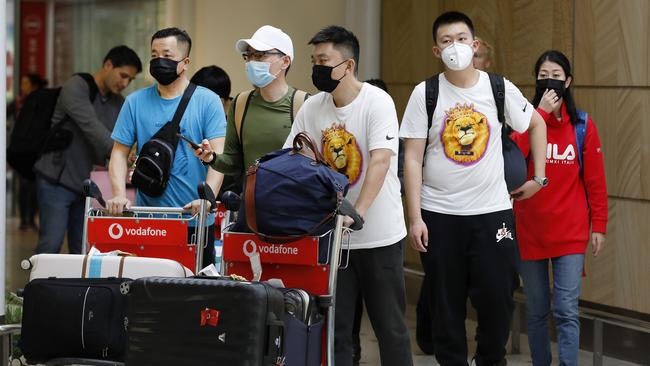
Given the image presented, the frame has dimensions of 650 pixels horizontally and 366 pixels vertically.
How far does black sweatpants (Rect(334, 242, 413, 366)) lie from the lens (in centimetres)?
549

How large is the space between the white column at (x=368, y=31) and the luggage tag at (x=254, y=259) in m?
5.58

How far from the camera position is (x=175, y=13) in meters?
12.5

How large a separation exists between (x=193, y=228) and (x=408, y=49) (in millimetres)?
4745

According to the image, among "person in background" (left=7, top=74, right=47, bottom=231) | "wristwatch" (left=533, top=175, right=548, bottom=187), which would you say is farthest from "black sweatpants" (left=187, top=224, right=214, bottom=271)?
"person in background" (left=7, top=74, right=47, bottom=231)

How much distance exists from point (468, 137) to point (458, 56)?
1.24 ft

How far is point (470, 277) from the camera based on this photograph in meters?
6.02

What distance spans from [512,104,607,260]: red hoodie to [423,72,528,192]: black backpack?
51 cm

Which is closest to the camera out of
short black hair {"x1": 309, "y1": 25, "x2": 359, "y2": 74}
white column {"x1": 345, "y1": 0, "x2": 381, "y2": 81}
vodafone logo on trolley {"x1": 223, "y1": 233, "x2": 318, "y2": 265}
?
vodafone logo on trolley {"x1": 223, "y1": 233, "x2": 318, "y2": 265}

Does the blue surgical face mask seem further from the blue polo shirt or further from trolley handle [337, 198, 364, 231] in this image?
trolley handle [337, 198, 364, 231]

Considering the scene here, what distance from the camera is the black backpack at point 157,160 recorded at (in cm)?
606

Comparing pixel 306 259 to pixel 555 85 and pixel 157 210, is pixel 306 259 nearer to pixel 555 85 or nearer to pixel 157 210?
pixel 157 210

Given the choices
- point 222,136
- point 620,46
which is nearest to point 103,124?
point 222,136

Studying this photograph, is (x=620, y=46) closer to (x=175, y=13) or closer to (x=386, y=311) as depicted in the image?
(x=386, y=311)

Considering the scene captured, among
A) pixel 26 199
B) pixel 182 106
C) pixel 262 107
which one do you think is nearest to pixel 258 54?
pixel 262 107
